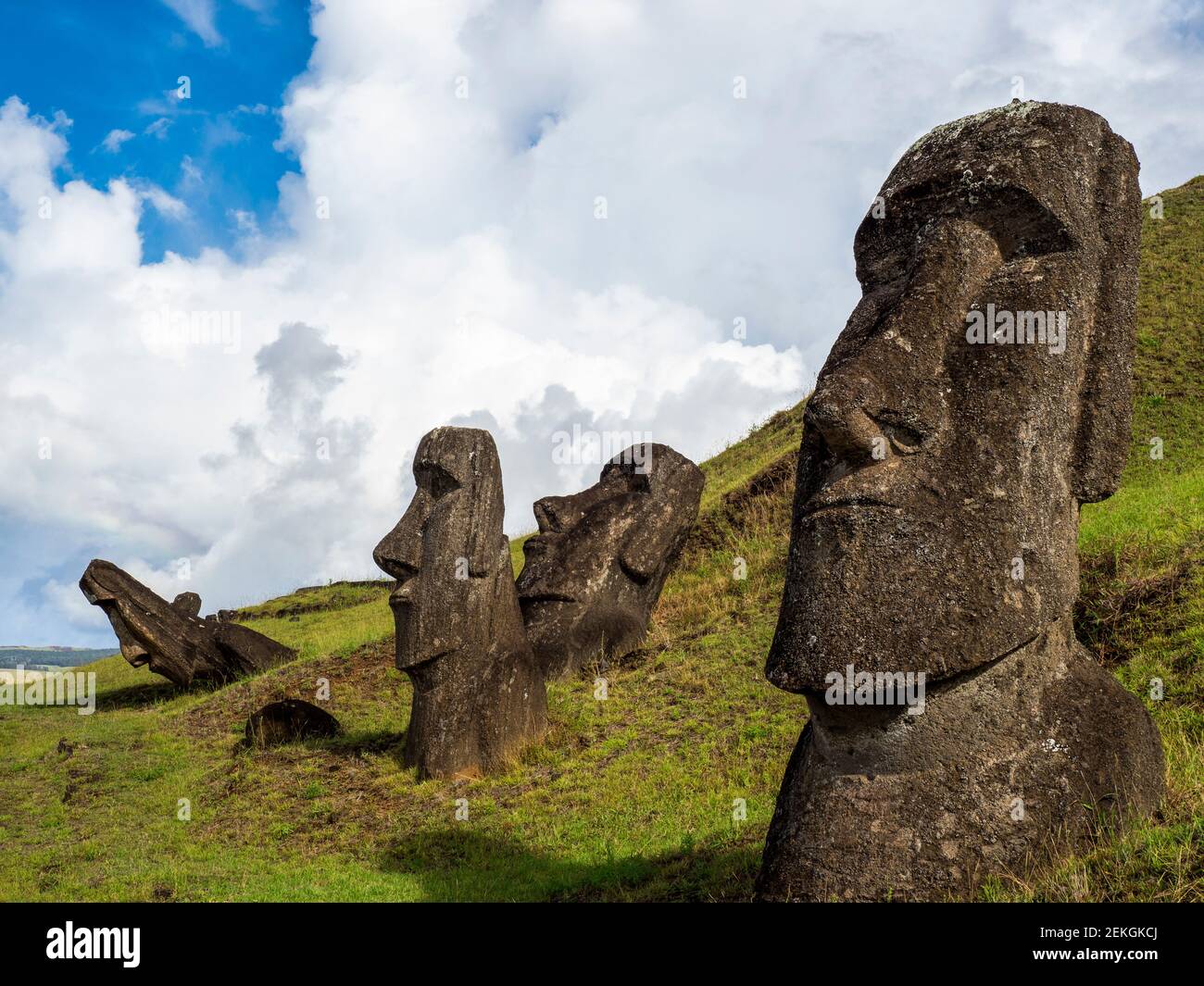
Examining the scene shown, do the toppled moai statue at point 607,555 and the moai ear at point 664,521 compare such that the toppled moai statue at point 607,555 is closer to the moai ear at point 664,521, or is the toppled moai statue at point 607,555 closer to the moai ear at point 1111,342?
the moai ear at point 664,521

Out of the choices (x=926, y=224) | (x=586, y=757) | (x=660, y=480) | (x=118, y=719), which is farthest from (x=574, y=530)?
(x=926, y=224)

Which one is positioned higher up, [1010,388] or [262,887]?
[1010,388]

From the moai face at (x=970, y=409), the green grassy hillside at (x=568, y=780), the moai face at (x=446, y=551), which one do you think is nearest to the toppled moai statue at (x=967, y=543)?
the moai face at (x=970, y=409)

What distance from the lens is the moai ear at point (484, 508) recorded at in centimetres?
1269

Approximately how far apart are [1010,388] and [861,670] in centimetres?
163

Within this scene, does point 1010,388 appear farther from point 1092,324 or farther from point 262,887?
point 262,887

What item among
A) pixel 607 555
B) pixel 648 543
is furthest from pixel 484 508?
pixel 648 543

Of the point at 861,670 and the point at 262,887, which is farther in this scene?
the point at 262,887

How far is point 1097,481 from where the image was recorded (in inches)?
233

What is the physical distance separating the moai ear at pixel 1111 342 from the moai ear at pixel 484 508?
7.81 meters

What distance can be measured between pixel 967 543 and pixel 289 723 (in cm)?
1131

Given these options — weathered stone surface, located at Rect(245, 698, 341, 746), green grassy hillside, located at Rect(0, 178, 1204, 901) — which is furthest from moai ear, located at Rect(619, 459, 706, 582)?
weathered stone surface, located at Rect(245, 698, 341, 746)

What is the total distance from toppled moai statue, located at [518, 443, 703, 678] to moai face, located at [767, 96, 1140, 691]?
33.6 feet

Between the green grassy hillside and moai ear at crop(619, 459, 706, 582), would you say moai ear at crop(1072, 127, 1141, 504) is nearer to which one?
the green grassy hillside
